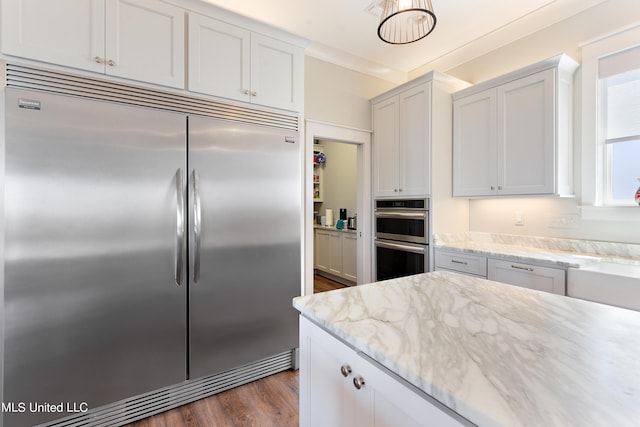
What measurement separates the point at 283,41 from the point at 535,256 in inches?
101

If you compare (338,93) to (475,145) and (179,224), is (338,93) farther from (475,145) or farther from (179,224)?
(179,224)

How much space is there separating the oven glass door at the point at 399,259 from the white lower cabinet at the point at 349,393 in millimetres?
2157

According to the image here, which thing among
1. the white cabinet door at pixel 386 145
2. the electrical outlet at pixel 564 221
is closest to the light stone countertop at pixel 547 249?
the electrical outlet at pixel 564 221

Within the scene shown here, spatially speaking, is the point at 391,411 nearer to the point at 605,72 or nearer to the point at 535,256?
the point at 535,256

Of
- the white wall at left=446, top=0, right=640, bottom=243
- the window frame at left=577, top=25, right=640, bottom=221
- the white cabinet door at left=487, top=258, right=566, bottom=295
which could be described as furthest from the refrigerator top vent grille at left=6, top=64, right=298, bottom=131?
the window frame at left=577, top=25, right=640, bottom=221

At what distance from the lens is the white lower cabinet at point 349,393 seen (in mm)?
637

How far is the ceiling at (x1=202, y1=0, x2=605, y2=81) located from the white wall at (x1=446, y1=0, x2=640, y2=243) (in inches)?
3.8

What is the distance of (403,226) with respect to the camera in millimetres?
3115

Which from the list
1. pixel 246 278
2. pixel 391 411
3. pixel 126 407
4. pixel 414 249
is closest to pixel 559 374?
pixel 391 411

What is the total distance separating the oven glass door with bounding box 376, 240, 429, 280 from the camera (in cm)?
294

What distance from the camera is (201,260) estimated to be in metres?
1.88

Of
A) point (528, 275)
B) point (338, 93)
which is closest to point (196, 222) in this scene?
point (338, 93)

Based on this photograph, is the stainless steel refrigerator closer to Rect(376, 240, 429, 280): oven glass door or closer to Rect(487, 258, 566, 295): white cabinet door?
Rect(376, 240, 429, 280): oven glass door

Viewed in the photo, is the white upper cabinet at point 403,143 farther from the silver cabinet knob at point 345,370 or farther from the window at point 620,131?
the silver cabinet knob at point 345,370
